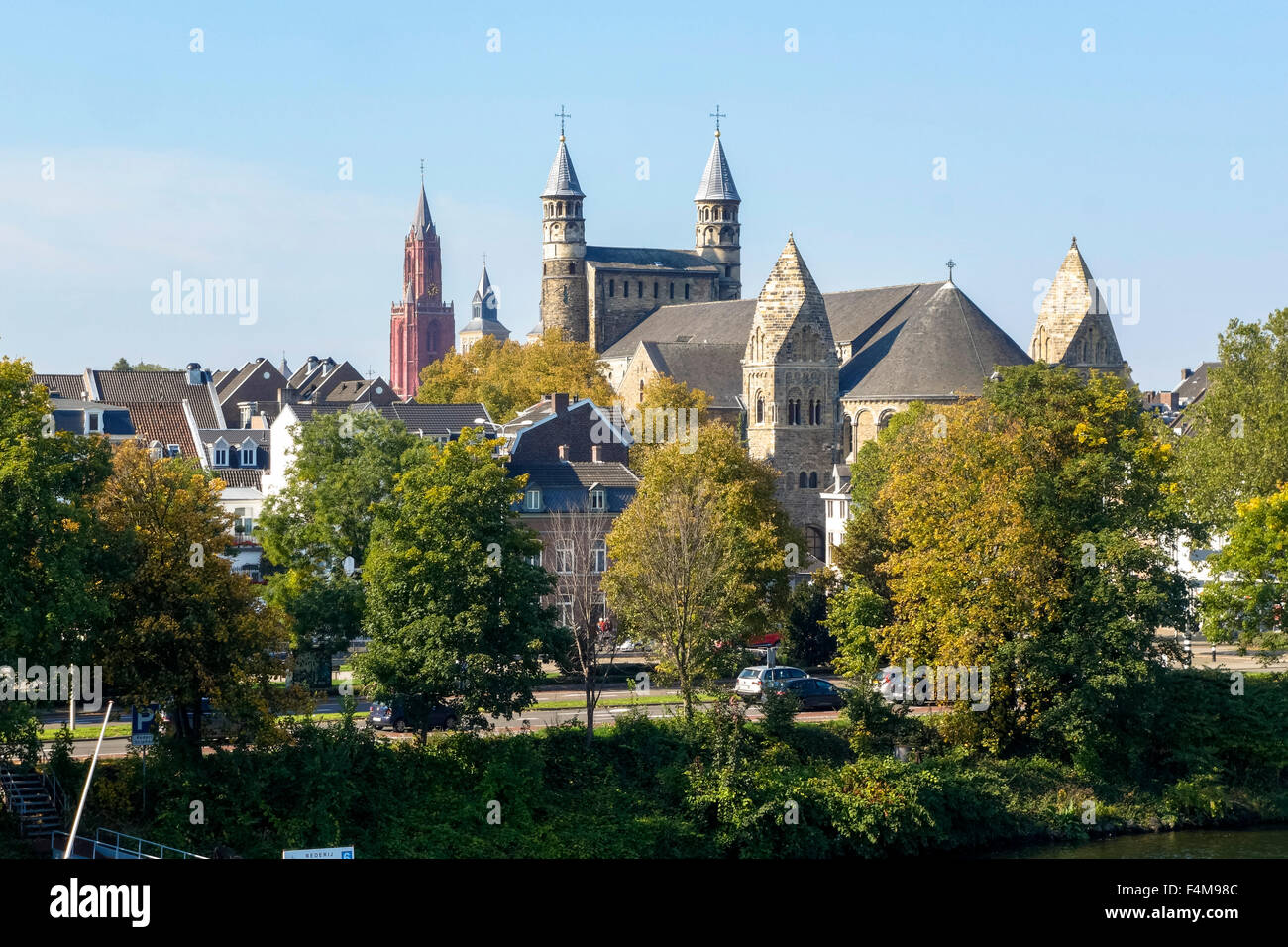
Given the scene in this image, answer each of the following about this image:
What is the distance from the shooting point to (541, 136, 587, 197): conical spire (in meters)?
122

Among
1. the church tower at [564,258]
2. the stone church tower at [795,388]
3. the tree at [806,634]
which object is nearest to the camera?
the tree at [806,634]

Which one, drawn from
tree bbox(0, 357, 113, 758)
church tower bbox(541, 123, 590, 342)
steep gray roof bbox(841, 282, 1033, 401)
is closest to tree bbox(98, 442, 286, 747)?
tree bbox(0, 357, 113, 758)

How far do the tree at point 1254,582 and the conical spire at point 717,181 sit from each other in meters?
86.2

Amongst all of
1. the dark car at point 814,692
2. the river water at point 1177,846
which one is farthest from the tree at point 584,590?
the river water at point 1177,846

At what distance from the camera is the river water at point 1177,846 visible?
1555 inches

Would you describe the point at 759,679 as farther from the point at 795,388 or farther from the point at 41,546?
the point at 795,388

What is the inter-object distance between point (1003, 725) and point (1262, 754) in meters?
7.23

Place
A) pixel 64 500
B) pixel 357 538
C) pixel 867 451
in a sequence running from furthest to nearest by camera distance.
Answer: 1. pixel 867 451
2. pixel 357 538
3. pixel 64 500

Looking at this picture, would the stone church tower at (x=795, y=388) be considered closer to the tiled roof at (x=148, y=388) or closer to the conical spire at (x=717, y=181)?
the tiled roof at (x=148, y=388)

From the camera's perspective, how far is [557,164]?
123 m

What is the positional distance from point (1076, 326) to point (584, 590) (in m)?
48.2

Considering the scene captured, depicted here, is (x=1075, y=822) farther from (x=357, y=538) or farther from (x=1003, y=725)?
(x=357, y=538)

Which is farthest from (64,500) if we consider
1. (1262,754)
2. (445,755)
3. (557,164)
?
(557,164)

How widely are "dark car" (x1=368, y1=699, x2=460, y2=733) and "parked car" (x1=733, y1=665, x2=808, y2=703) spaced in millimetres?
9195
